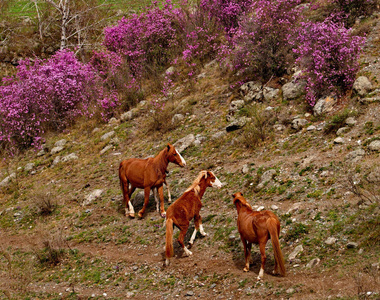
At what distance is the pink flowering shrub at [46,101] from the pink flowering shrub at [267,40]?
804 centimetres

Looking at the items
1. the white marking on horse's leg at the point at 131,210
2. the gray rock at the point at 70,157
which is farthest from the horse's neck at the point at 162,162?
the gray rock at the point at 70,157

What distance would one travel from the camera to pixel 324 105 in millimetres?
13484

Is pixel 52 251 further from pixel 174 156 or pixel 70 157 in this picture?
pixel 70 157

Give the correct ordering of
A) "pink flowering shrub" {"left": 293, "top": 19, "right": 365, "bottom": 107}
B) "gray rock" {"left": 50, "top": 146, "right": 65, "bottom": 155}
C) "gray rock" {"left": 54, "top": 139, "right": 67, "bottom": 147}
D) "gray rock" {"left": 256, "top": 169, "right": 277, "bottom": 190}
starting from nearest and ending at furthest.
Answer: "gray rock" {"left": 256, "top": 169, "right": 277, "bottom": 190} < "pink flowering shrub" {"left": 293, "top": 19, "right": 365, "bottom": 107} < "gray rock" {"left": 50, "top": 146, "right": 65, "bottom": 155} < "gray rock" {"left": 54, "top": 139, "right": 67, "bottom": 147}

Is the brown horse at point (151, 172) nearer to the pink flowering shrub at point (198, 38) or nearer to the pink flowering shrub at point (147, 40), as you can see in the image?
the pink flowering shrub at point (198, 38)

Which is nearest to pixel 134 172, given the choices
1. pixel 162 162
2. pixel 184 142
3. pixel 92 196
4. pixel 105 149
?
pixel 162 162

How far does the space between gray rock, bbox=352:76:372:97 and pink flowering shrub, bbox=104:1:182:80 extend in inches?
532

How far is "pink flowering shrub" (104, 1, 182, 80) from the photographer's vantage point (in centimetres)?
2497

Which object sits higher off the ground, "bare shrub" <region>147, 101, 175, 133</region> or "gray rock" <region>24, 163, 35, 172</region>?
"bare shrub" <region>147, 101, 175, 133</region>

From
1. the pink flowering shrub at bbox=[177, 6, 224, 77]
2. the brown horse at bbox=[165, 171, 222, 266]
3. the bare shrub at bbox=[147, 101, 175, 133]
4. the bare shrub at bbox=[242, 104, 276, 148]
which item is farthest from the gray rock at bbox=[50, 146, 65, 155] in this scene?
the brown horse at bbox=[165, 171, 222, 266]

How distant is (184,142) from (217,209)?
544cm

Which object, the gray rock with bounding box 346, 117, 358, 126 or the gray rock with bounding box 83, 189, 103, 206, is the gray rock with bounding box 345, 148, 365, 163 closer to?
the gray rock with bounding box 346, 117, 358, 126

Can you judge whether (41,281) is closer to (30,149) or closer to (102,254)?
(102,254)

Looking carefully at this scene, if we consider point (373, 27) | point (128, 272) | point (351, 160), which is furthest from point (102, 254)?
point (373, 27)
